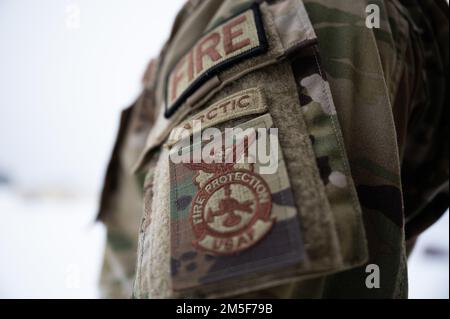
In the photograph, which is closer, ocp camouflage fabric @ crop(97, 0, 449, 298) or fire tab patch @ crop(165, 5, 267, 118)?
ocp camouflage fabric @ crop(97, 0, 449, 298)

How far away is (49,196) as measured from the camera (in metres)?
1.31

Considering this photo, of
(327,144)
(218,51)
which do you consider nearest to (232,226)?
(327,144)

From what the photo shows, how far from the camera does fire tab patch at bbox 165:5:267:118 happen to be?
0.51 metres

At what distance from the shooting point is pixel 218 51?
0.54 meters

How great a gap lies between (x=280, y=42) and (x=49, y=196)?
109 cm

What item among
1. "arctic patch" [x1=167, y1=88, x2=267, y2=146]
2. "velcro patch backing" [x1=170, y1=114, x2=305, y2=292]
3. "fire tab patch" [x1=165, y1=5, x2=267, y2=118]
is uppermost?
"fire tab patch" [x1=165, y1=5, x2=267, y2=118]

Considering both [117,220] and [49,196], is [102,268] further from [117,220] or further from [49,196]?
[49,196]

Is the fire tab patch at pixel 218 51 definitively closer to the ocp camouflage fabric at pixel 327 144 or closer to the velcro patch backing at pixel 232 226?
the ocp camouflage fabric at pixel 327 144

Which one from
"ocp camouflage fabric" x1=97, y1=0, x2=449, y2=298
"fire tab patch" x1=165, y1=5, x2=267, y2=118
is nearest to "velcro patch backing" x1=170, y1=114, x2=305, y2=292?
"ocp camouflage fabric" x1=97, y1=0, x2=449, y2=298

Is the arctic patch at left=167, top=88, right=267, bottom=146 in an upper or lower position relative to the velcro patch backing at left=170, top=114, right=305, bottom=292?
upper

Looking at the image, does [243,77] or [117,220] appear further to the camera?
[117,220]

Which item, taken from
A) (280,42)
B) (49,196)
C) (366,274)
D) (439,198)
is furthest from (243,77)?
(49,196)

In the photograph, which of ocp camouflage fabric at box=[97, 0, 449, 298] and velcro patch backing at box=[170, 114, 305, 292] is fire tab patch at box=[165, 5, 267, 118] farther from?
velcro patch backing at box=[170, 114, 305, 292]

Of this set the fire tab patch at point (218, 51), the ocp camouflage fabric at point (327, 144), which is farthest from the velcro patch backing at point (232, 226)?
the fire tab patch at point (218, 51)
